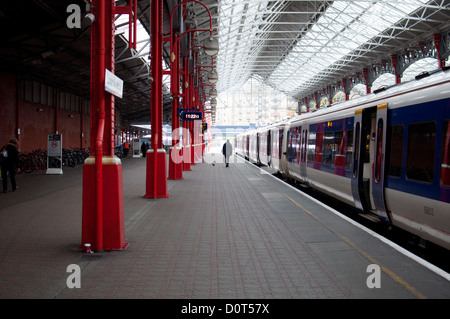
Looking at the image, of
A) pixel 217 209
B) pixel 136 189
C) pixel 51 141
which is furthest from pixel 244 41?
pixel 217 209

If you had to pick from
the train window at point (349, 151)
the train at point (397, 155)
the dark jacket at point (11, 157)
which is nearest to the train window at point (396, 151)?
the train at point (397, 155)

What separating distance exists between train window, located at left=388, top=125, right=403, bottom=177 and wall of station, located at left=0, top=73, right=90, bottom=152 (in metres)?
18.3

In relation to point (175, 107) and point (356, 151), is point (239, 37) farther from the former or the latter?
point (356, 151)

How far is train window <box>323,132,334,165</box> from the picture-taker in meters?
11.3

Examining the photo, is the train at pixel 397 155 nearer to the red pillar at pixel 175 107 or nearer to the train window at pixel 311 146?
the train window at pixel 311 146

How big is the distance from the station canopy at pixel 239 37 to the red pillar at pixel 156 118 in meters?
0.68

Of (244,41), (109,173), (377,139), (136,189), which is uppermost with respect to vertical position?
(244,41)

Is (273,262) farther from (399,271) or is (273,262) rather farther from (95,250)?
(95,250)

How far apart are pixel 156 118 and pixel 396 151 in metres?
6.83

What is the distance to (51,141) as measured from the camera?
18.5 meters

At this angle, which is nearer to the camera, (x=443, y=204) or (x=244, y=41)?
(x=443, y=204)

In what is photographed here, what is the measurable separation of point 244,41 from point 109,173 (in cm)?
3598

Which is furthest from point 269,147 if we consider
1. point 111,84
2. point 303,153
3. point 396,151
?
point 111,84

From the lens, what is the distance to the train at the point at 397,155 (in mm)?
5863
